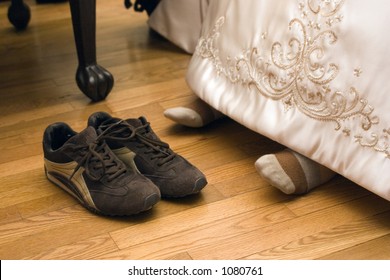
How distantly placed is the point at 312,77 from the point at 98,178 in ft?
1.42

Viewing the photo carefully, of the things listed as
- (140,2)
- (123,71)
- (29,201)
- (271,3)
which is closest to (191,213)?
(29,201)

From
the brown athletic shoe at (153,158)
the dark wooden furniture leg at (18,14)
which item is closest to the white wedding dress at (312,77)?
the brown athletic shoe at (153,158)

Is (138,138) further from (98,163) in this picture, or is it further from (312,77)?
(312,77)

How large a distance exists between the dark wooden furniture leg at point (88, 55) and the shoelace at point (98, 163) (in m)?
0.52

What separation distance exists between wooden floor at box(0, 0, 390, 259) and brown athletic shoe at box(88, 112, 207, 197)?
0.04m

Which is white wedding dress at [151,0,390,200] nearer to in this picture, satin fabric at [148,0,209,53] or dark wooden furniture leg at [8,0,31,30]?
satin fabric at [148,0,209,53]

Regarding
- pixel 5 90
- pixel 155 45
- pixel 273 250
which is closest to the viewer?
pixel 273 250

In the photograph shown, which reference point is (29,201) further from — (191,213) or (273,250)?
(273,250)

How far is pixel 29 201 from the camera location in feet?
4.34

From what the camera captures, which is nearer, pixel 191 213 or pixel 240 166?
pixel 191 213

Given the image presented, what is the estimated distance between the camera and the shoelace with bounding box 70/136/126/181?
1.23 m

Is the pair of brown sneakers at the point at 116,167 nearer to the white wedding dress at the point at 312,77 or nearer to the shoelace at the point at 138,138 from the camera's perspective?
the shoelace at the point at 138,138

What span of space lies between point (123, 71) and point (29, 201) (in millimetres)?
760

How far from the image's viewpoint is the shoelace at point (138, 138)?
1.30 metres
